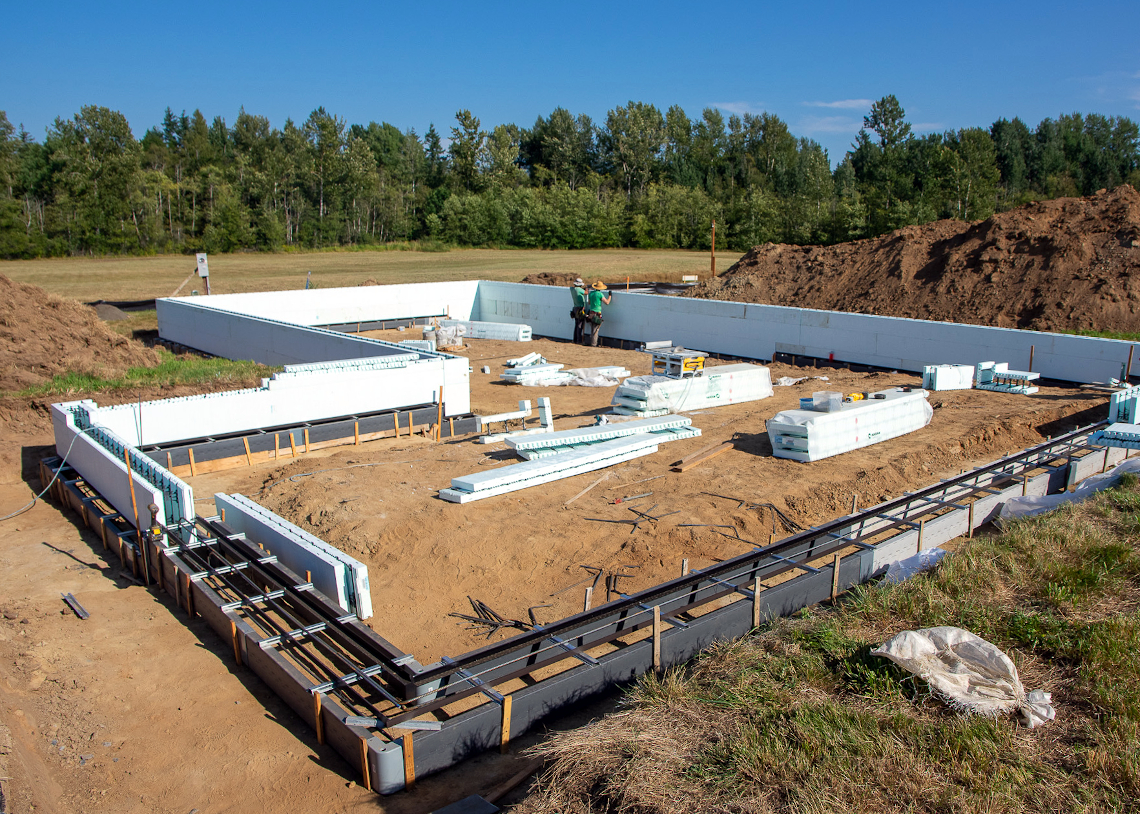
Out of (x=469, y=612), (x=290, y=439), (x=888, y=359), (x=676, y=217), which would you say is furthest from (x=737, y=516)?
(x=676, y=217)

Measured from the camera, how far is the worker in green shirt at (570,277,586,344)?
923 inches

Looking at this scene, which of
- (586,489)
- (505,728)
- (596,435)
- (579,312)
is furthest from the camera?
(579,312)

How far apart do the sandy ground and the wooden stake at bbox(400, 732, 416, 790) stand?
8cm

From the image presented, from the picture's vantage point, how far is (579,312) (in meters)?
23.5

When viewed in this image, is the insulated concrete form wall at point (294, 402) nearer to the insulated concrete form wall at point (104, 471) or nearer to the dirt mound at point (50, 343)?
the insulated concrete form wall at point (104, 471)

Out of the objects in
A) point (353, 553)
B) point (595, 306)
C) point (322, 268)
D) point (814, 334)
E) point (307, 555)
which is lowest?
point (353, 553)

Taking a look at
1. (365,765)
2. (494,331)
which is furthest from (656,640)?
(494,331)

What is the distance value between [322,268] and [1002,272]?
118 ft

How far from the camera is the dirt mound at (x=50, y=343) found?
15.5 metres

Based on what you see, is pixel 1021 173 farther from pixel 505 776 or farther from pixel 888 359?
pixel 505 776

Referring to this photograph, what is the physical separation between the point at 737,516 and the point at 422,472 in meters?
4.32

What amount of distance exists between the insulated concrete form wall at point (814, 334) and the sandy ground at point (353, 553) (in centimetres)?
137

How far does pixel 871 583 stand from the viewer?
7.54 metres

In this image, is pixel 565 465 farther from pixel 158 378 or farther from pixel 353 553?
pixel 158 378
